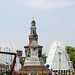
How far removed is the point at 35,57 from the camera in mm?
68125

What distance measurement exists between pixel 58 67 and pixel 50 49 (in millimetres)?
14540

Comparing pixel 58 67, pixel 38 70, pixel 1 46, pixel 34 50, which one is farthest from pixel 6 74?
pixel 1 46

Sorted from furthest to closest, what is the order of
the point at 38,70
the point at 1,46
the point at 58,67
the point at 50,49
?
the point at 50,49, the point at 1,46, the point at 58,67, the point at 38,70

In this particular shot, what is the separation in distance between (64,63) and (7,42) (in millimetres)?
22715

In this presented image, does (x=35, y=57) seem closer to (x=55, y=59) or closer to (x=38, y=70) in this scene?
(x=38, y=70)

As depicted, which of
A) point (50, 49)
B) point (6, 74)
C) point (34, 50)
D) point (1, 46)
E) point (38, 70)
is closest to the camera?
point (6, 74)

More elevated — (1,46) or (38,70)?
(1,46)

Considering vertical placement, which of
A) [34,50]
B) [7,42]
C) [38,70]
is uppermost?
[7,42]

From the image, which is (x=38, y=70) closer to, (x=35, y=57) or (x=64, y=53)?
(x=35, y=57)

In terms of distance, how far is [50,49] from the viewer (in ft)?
334

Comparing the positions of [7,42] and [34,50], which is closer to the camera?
[34,50]

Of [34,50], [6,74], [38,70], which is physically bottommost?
[6,74]

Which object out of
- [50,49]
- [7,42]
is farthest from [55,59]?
[7,42]

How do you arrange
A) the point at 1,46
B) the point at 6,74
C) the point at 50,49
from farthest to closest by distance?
the point at 50,49
the point at 1,46
the point at 6,74
